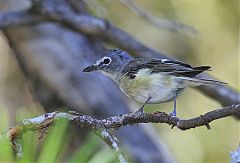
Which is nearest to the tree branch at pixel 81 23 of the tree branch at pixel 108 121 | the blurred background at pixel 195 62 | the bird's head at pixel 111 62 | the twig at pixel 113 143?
the bird's head at pixel 111 62

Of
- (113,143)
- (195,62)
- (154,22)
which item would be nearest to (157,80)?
(113,143)

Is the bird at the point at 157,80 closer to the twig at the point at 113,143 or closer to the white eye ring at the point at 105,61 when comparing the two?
the white eye ring at the point at 105,61

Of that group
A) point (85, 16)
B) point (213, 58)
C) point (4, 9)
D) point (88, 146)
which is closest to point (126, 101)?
point (85, 16)

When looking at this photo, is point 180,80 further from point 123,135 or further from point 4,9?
point 4,9

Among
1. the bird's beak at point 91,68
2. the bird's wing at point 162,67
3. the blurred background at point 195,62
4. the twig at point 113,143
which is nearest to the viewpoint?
the twig at point 113,143

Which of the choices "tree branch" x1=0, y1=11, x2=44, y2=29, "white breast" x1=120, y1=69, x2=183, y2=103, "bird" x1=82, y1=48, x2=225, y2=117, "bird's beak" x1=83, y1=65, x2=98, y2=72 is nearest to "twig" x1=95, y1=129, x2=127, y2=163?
"bird" x1=82, y1=48, x2=225, y2=117

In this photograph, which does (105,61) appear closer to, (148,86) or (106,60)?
(106,60)
